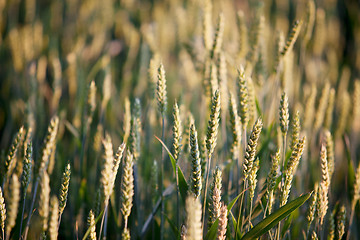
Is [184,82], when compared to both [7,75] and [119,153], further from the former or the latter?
[119,153]

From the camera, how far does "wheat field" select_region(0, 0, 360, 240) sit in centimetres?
68

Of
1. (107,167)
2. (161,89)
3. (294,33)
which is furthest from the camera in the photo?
(294,33)

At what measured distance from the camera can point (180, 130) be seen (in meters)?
0.69

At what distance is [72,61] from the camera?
1.45 metres

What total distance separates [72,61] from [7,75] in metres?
0.50

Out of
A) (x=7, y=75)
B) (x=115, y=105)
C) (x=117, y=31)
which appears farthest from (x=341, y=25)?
(x=7, y=75)

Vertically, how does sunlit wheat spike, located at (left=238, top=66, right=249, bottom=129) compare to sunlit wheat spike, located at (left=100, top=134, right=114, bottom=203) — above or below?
above

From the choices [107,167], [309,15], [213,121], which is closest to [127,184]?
[107,167]

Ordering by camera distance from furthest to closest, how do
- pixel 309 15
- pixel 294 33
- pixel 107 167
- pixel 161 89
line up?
pixel 309 15
pixel 294 33
pixel 161 89
pixel 107 167

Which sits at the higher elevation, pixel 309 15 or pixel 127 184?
pixel 309 15

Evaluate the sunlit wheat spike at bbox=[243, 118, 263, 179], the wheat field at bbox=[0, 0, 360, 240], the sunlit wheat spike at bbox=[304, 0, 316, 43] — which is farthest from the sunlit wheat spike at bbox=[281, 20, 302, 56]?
the sunlit wheat spike at bbox=[243, 118, 263, 179]

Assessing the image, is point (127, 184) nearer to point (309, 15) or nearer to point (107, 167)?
point (107, 167)

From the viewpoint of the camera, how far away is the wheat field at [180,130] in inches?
26.8

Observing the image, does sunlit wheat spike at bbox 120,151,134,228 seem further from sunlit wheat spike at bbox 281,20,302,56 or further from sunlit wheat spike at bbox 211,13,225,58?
sunlit wheat spike at bbox 281,20,302,56
